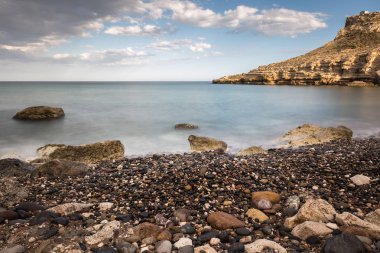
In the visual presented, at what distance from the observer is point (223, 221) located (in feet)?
16.8

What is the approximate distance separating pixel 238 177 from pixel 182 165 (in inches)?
Result: 73.1

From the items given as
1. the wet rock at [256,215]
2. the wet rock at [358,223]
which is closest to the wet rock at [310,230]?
the wet rock at [358,223]

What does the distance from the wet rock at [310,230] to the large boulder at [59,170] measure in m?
5.66

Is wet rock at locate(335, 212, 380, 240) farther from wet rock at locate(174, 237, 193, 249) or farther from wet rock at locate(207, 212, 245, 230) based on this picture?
wet rock at locate(174, 237, 193, 249)

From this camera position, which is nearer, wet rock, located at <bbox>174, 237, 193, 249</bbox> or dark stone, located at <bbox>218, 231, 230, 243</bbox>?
wet rock, located at <bbox>174, 237, 193, 249</bbox>

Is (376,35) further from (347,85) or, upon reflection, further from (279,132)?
(279,132)

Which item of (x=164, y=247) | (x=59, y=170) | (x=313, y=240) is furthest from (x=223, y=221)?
(x=59, y=170)

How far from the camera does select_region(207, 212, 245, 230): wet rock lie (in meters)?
5.06

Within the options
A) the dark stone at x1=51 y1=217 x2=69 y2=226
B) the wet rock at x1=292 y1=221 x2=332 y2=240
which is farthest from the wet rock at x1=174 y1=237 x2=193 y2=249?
the dark stone at x1=51 y1=217 x2=69 y2=226

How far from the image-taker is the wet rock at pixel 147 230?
4782 mm

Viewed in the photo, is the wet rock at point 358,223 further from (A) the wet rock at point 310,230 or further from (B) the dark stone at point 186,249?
(B) the dark stone at point 186,249

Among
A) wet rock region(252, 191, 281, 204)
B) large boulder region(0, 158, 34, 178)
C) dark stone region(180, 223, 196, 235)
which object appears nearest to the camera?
dark stone region(180, 223, 196, 235)

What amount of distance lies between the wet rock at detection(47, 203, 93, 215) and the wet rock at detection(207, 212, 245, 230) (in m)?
2.41

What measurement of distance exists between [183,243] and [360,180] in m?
4.71
